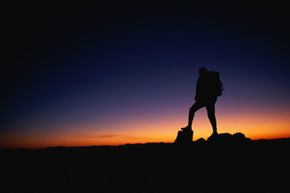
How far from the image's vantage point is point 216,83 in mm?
10398

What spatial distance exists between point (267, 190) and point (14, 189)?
5.77 meters

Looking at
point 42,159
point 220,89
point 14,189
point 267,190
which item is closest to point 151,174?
point 267,190

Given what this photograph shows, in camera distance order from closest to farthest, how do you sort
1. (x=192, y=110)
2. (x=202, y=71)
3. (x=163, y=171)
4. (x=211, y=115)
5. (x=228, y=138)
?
1. (x=163, y=171)
2. (x=228, y=138)
3. (x=202, y=71)
4. (x=211, y=115)
5. (x=192, y=110)

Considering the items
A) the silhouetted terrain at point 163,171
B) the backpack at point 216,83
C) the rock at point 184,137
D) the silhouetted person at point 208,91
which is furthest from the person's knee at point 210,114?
the silhouetted terrain at point 163,171

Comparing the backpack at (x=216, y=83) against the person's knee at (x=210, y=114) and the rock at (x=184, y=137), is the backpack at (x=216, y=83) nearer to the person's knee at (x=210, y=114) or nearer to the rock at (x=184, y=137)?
the person's knee at (x=210, y=114)

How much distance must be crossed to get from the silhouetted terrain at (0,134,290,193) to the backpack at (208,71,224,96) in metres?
2.38

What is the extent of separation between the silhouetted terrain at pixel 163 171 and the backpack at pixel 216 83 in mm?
2382

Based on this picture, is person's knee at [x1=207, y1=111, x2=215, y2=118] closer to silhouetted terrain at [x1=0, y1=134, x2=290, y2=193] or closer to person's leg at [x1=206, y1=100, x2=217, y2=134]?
person's leg at [x1=206, y1=100, x2=217, y2=134]

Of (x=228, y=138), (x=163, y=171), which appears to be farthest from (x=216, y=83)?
(x=163, y=171)

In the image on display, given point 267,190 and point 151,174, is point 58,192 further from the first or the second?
point 267,190

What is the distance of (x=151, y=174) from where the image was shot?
21.2 ft

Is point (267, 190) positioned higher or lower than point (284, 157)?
lower

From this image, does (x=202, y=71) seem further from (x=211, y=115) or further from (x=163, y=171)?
(x=163, y=171)

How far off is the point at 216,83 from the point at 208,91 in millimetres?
491
